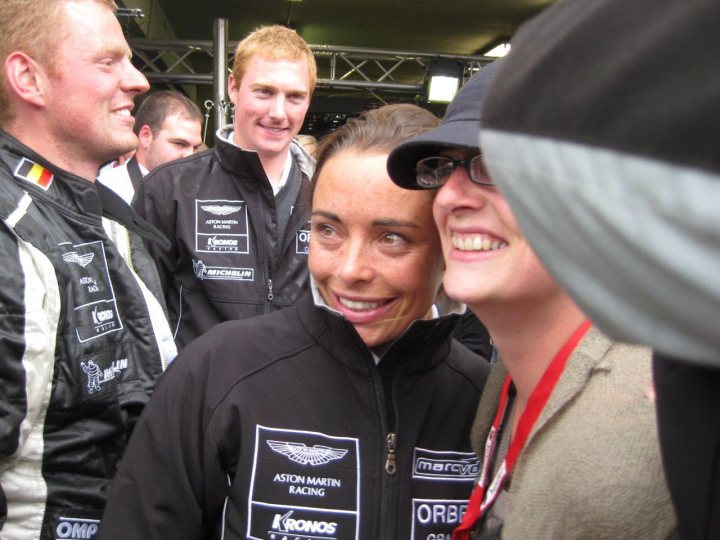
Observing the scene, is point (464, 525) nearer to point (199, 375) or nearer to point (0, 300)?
point (199, 375)

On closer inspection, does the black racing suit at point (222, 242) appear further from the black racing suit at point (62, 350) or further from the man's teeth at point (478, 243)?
the man's teeth at point (478, 243)

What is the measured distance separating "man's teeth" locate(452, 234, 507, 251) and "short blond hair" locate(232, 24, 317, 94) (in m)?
2.17

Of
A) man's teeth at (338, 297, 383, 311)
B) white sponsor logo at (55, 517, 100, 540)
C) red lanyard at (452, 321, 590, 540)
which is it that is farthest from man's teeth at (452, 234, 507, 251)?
white sponsor logo at (55, 517, 100, 540)

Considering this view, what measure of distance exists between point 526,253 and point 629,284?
0.78 meters

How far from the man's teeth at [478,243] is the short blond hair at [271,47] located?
217 cm

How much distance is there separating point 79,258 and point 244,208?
1.21 metres

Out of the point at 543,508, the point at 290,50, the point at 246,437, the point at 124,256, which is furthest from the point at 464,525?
the point at 290,50

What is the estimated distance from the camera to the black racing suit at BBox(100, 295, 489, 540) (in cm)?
137

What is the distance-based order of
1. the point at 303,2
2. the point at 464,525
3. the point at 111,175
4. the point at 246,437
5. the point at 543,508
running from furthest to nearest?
the point at 303,2, the point at 111,175, the point at 246,437, the point at 464,525, the point at 543,508

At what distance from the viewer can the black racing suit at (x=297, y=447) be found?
1368mm

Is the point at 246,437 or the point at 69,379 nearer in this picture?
the point at 246,437

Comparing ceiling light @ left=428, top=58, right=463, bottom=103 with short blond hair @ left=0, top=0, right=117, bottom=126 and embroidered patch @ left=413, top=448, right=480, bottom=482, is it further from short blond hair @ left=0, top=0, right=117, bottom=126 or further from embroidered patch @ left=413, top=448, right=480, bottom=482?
embroidered patch @ left=413, top=448, right=480, bottom=482

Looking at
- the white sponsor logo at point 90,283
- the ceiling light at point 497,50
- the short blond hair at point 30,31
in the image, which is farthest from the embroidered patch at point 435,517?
the ceiling light at point 497,50

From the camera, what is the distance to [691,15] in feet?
1.20
